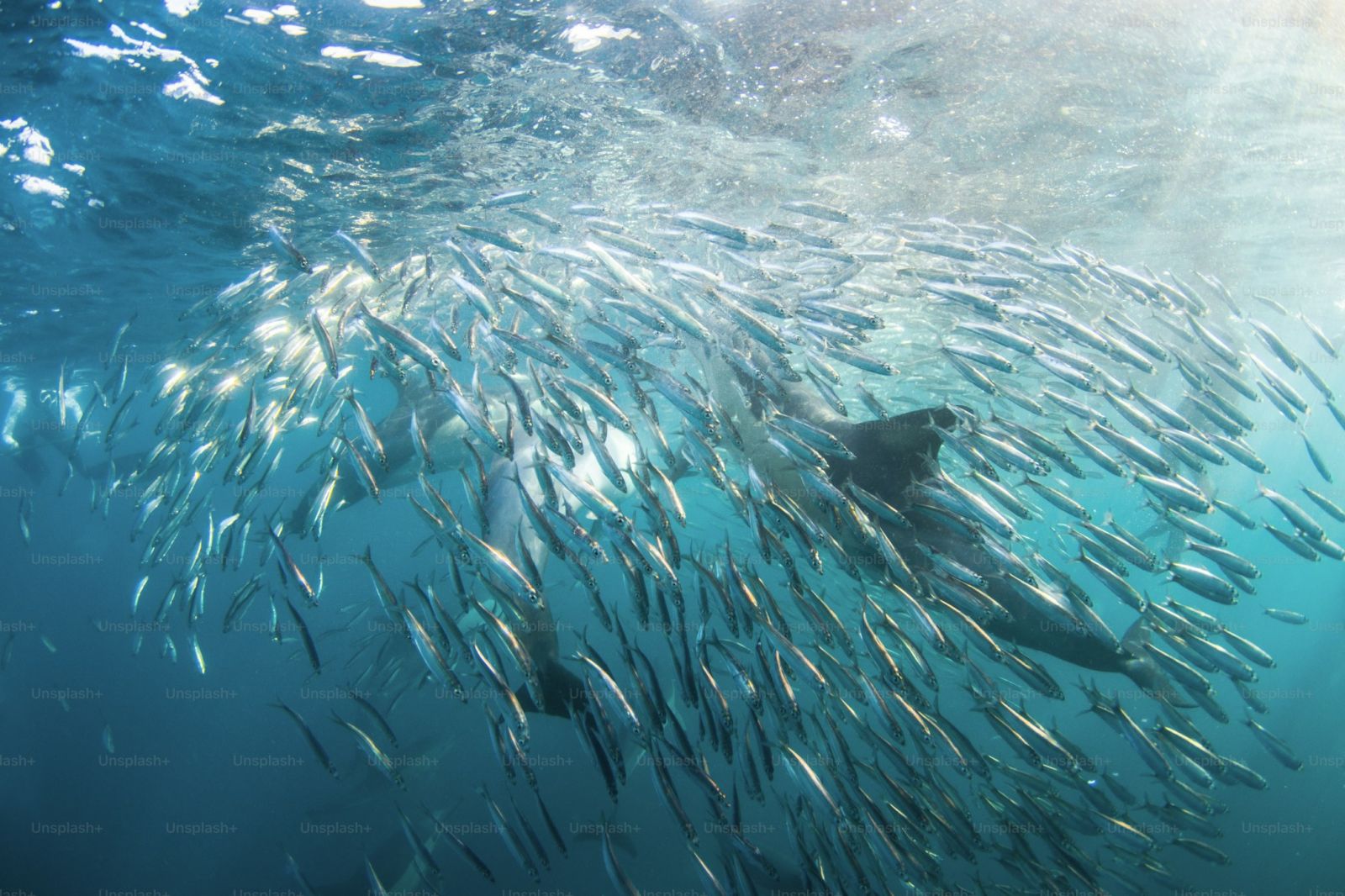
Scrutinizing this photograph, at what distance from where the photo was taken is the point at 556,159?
1167 centimetres

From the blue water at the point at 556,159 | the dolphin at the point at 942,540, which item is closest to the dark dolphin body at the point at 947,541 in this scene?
the dolphin at the point at 942,540

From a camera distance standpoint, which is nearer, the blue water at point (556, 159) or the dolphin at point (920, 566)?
the dolphin at point (920, 566)

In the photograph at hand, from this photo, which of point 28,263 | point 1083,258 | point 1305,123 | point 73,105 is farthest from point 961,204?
point 28,263

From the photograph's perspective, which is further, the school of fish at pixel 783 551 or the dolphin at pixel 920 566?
the dolphin at pixel 920 566

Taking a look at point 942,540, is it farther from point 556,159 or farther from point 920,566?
point 556,159

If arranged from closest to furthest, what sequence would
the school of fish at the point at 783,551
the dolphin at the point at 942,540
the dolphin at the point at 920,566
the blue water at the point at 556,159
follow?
the school of fish at the point at 783,551 → the dolphin at the point at 920,566 → the dolphin at the point at 942,540 → the blue water at the point at 556,159

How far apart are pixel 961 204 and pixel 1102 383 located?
9.30 m

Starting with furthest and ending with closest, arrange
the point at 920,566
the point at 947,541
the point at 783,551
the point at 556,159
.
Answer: the point at 556,159, the point at 947,541, the point at 920,566, the point at 783,551

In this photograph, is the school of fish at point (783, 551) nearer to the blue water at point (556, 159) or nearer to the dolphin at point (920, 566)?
the dolphin at point (920, 566)

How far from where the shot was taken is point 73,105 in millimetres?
9117

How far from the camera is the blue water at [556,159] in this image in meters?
8.60

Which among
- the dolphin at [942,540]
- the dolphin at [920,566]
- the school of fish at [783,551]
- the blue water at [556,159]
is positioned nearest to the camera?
the school of fish at [783,551]

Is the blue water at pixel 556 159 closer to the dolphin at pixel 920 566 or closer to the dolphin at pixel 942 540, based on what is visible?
the dolphin at pixel 920 566

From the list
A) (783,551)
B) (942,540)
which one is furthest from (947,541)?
(783,551)
